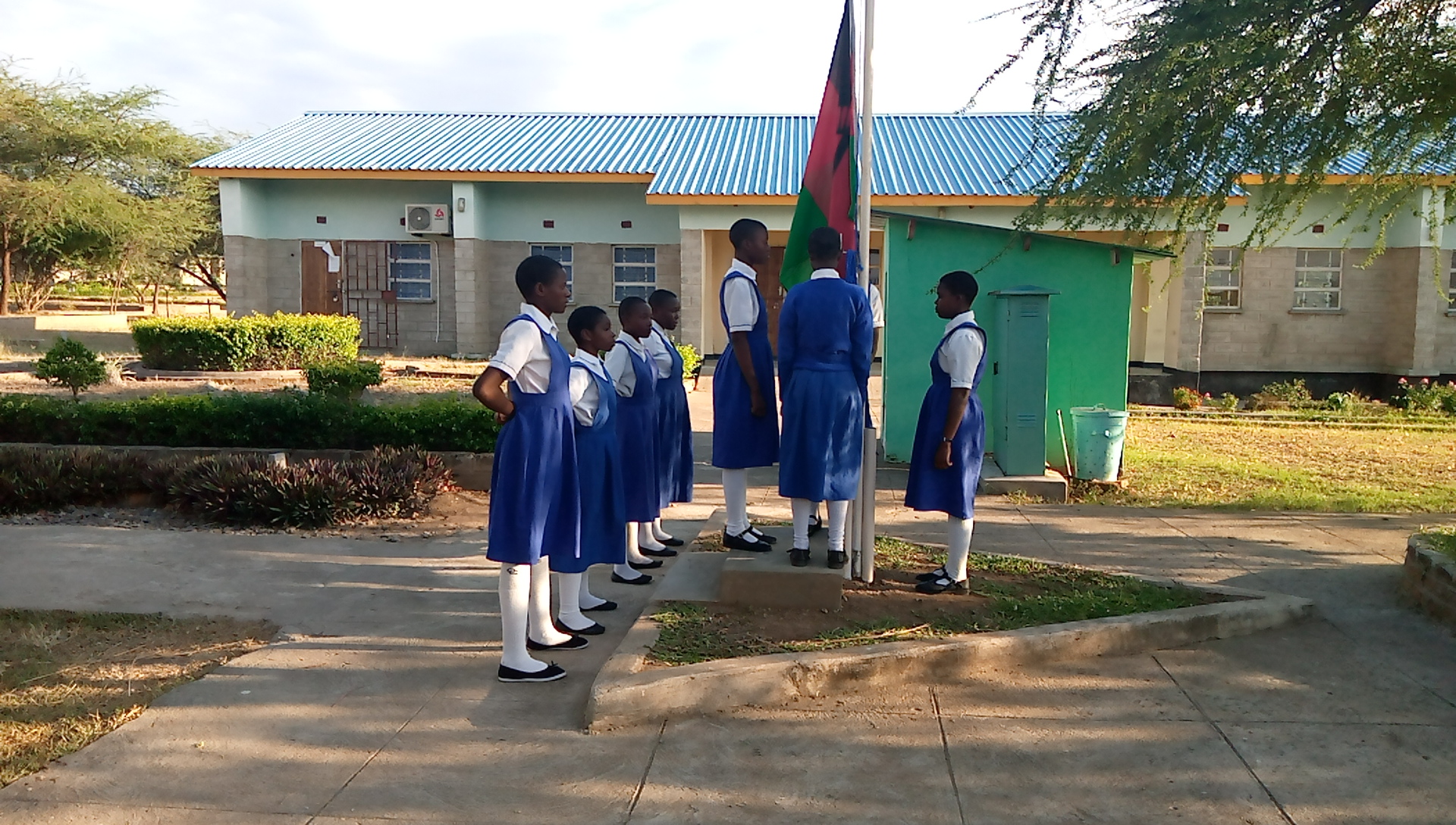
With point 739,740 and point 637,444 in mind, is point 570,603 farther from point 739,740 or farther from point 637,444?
point 739,740

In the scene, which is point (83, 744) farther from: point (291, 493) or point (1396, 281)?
point (1396, 281)

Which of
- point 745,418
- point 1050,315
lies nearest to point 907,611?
point 745,418

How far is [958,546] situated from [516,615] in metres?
2.38

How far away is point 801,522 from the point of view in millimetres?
5055

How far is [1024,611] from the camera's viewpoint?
5.05 meters

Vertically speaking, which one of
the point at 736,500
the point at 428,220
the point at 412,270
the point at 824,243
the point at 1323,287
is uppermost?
the point at 428,220

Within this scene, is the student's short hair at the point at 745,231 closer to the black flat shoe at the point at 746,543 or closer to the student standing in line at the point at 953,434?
the student standing in line at the point at 953,434

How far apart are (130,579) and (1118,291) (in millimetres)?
8757

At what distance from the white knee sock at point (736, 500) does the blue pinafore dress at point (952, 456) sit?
0.97m

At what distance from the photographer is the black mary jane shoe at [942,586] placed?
535 cm

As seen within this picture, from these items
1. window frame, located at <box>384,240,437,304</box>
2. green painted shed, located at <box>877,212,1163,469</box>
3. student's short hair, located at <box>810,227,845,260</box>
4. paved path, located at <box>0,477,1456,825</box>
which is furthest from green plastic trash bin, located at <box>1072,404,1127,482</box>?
window frame, located at <box>384,240,437,304</box>

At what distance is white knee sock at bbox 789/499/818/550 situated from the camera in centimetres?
504

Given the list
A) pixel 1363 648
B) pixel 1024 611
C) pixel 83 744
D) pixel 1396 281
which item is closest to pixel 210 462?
pixel 83 744

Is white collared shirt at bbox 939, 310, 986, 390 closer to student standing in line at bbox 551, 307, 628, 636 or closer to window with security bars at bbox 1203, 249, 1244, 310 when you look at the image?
student standing in line at bbox 551, 307, 628, 636
